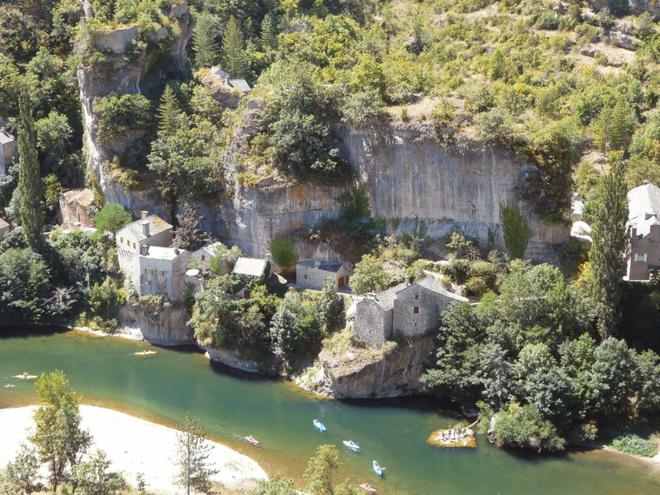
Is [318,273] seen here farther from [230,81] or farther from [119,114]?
[230,81]

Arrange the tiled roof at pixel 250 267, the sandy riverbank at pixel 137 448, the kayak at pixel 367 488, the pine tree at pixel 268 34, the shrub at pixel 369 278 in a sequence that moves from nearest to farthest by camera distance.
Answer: the kayak at pixel 367 488
the sandy riverbank at pixel 137 448
the shrub at pixel 369 278
the tiled roof at pixel 250 267
the pine tree at pixel 268 34

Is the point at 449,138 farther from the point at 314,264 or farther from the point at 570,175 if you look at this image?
the point at 314,264

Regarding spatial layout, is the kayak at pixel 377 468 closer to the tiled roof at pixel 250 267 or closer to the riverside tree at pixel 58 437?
the riverside tree at pixel 58 437

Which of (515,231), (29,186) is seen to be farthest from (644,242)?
(29,186)

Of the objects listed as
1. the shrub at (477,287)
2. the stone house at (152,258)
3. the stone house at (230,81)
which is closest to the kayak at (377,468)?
the shrub at (477,287)

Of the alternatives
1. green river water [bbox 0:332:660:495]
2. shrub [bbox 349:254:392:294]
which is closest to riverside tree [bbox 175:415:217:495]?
green river water [bbox 0:332:660:495]

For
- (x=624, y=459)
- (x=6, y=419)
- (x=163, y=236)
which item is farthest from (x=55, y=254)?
(x=624, y=459)
